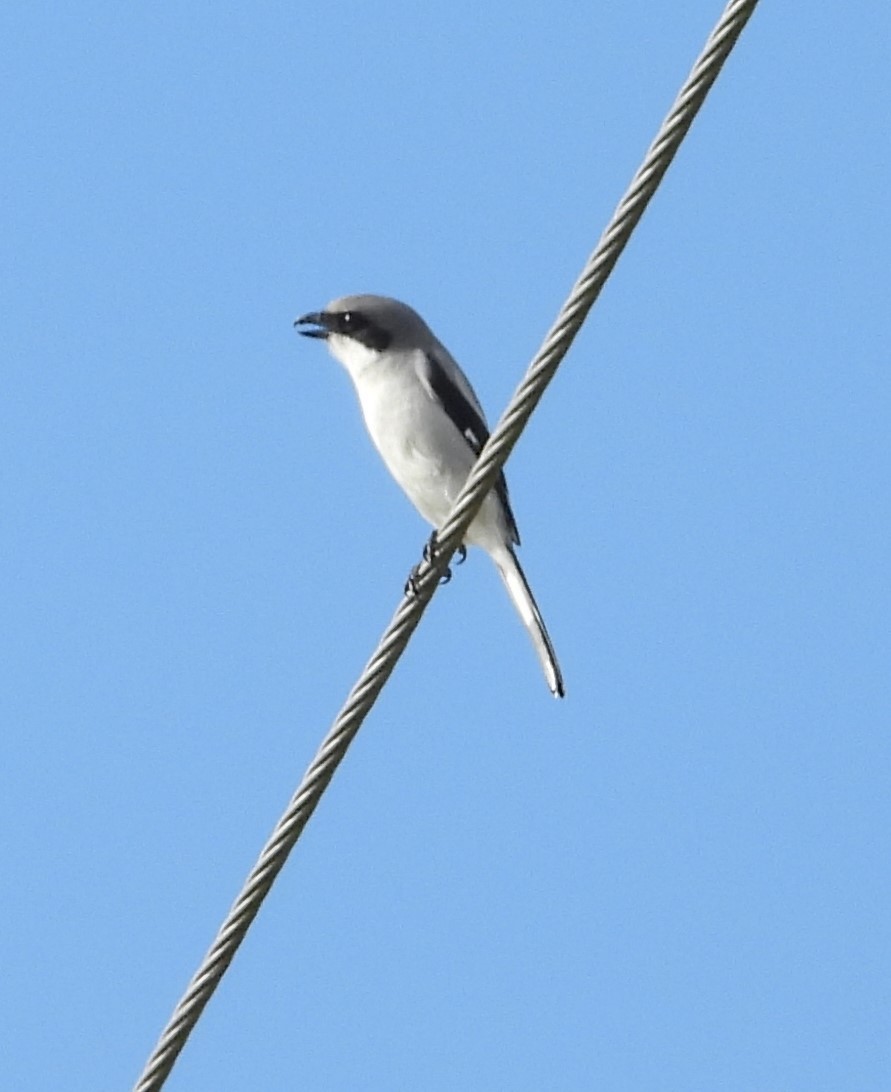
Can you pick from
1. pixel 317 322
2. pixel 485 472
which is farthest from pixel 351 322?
pixel 485 472

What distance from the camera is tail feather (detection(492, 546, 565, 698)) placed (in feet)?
22.3

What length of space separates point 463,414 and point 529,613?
0.82 m

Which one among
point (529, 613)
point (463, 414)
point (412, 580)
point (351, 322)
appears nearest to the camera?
point (412, 580)

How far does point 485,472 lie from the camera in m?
4.39

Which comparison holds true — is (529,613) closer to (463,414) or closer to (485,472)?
(463,414)

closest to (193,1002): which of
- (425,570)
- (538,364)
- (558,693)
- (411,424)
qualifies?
(538,364)

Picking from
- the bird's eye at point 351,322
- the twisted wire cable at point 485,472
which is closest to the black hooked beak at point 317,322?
the bird's eye at point 351,322

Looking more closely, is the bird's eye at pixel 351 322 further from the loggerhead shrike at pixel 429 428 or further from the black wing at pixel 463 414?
the black wing at pixel 463 414

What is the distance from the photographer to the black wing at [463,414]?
7.45 m

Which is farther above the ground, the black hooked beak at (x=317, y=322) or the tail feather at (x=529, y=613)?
the black hooked beak at (x=317, y=322)

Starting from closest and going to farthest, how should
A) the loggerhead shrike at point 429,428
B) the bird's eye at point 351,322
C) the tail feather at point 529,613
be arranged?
the tail feather at point 529,613, the loggerhead shrike at point 429,428, the bird's eye at point 351,322

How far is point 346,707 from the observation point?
429cm

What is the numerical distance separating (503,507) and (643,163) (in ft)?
11.5

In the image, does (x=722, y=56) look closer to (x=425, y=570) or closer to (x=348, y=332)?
(x=425, y=570)
